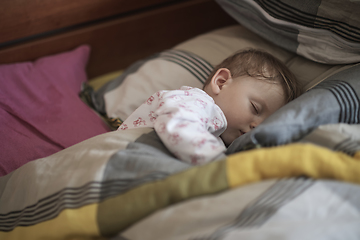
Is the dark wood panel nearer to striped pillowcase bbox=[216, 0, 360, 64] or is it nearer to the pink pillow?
the pink pillow

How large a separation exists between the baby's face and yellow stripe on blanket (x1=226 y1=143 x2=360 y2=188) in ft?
1.02

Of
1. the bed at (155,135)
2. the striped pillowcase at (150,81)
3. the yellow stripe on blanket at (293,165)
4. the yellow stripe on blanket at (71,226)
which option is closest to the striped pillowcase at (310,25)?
the bed at (155,135)

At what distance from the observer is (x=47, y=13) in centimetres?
124

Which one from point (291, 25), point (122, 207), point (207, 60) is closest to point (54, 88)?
point (207, 60)

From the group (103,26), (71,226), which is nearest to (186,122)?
(71,226)

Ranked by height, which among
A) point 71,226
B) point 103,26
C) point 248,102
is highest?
point 103,26

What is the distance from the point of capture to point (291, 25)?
1048 millimetres

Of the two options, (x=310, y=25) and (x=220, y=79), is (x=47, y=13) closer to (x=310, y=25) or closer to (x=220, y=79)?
(x=220, y=79)

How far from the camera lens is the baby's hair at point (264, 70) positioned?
95 cm

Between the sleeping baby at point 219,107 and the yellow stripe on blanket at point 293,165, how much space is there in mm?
116

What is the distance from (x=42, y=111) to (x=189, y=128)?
595 mm

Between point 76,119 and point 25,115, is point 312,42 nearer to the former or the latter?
point 76,119

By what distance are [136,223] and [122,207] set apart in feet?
0.13

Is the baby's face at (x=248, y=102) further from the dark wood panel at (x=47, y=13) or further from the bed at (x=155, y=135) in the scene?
the dark wood panel at (x=47, y=13)
